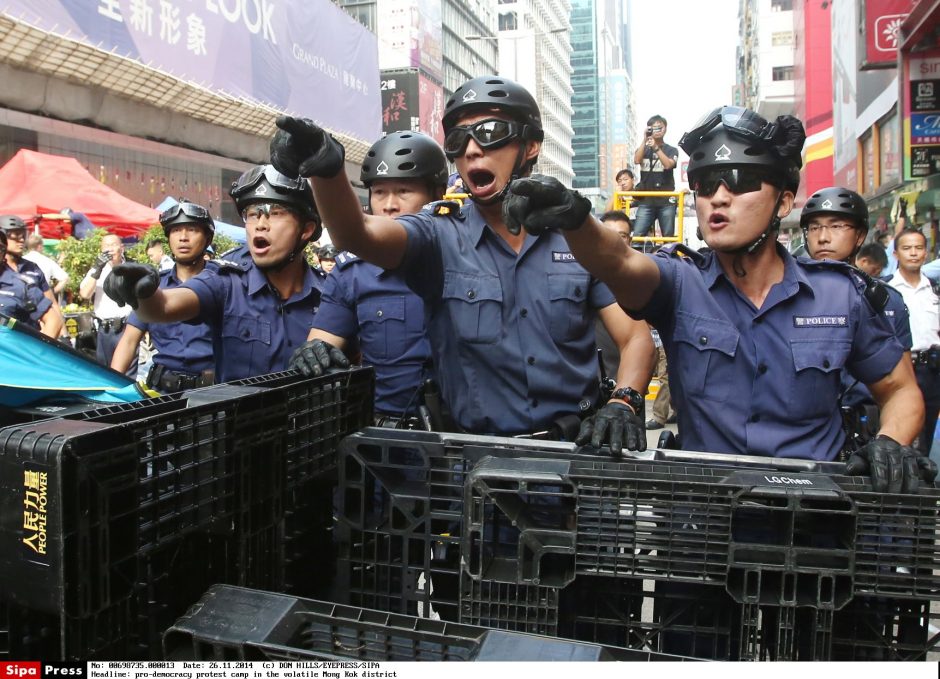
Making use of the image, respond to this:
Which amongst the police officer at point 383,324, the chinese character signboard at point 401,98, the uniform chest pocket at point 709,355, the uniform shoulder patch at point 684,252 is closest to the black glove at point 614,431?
the uniform chest pocket at point 709,355

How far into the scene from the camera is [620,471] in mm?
1975

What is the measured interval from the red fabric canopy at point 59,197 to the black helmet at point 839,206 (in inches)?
466

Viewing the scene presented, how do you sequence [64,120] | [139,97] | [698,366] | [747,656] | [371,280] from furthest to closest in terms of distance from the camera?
[139,97] → [64,120] → [371,280] → [698,366] → [747,656]

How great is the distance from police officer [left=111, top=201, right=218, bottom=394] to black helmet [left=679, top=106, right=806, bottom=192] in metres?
3.25

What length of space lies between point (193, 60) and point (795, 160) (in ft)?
79.6

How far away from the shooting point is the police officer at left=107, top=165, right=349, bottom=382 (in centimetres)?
390

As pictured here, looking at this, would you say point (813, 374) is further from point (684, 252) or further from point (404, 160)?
point (404, 160)

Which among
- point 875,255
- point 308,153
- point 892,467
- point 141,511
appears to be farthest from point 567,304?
point 875,255

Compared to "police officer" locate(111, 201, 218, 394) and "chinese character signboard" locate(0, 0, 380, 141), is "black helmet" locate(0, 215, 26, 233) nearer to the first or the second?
"police officer" locate(111, 201, 218, 394)

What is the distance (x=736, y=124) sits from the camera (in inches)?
106

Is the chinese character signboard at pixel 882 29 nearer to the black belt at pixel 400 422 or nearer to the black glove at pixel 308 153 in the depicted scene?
the black belt at pixel 400 422

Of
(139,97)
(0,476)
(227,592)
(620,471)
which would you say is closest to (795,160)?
(620,471)

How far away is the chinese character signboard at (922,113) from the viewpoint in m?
11.8

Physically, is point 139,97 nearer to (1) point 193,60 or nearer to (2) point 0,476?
(1) point 193,60
